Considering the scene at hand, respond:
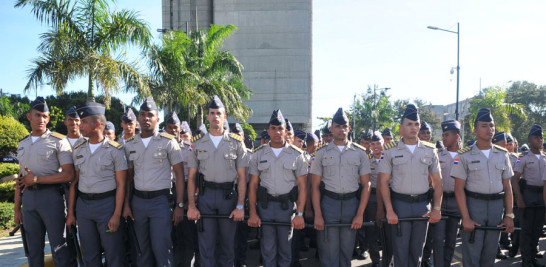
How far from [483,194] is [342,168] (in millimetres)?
1766

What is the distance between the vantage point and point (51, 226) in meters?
4.92

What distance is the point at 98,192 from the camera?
188 inches

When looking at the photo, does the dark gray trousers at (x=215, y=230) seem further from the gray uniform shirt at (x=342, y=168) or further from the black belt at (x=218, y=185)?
the gray uniform shirt at (x=342, y=168)

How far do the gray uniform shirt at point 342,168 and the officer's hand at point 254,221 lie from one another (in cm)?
93

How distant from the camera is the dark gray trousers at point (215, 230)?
16.4 feet

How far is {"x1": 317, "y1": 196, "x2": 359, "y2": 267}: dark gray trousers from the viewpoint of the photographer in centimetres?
494

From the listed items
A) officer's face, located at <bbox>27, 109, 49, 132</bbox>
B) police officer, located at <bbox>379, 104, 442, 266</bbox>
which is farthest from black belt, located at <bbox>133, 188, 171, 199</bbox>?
police officer, located at <bbox>379, 104, 442, 266</bbox>

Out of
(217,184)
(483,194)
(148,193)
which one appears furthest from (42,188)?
(483,194)

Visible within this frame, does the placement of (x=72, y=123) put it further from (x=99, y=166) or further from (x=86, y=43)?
(x=86, y=43)

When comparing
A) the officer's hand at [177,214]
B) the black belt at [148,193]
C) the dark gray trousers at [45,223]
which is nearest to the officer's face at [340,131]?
the officer's hand at [177,214]

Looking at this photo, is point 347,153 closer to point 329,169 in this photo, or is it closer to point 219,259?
point 329,169

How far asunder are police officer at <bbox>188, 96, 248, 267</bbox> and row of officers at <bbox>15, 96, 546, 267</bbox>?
13 millimetres

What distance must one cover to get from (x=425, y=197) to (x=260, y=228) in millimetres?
2112

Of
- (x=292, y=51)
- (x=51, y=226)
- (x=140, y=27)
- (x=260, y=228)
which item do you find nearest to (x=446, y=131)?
(x=260, y=228)
